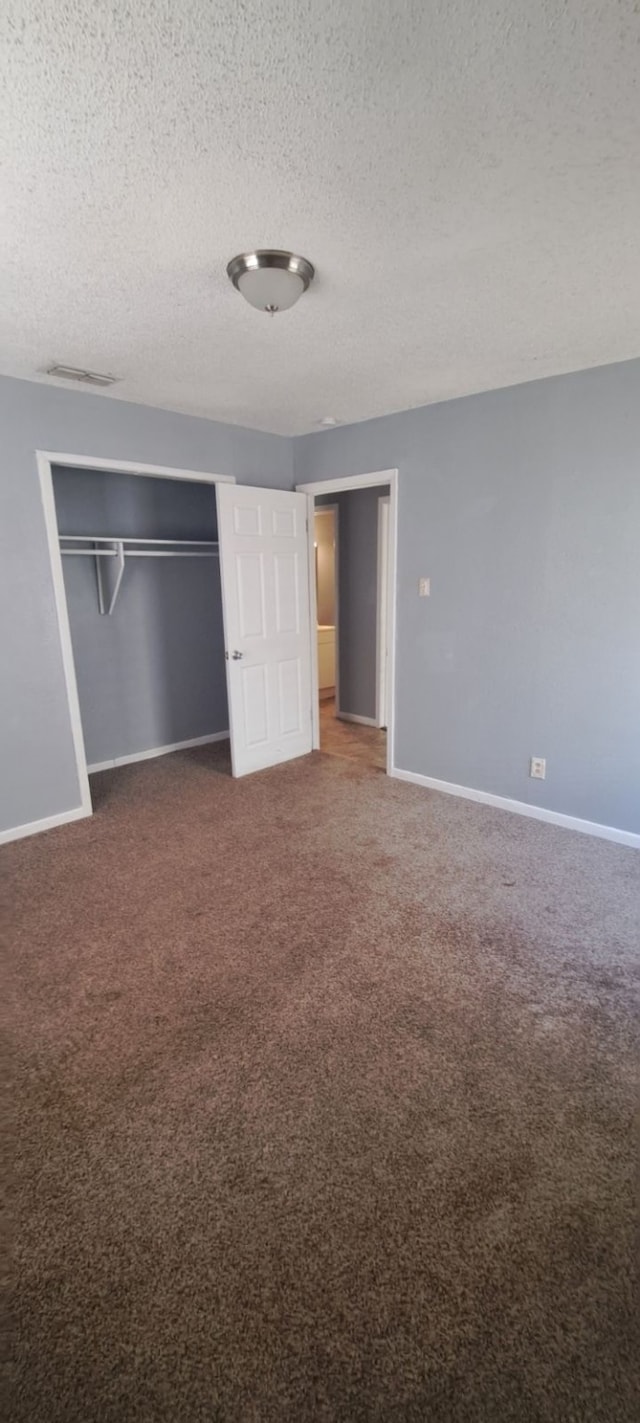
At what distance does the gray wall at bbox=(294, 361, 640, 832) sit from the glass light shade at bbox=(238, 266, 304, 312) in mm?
1681

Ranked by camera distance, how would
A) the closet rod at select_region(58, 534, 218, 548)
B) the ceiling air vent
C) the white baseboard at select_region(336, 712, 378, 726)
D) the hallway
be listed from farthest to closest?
the white baseboard at select_region(336, 712, 378, 726), the hallway, the closet rod at select_region(58, 534, 218, 548), the ceiling air vent

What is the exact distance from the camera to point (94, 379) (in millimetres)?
2982

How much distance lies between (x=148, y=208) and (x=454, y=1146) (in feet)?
8.73

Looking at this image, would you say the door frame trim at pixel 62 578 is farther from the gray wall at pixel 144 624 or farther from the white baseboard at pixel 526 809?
the white baseboard at pixel 526 809

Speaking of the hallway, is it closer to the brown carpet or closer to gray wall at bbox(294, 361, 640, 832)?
gray wall at bbox(294, 361, 640, 832)

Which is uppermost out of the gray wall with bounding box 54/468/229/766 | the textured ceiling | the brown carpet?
the textured ceiling

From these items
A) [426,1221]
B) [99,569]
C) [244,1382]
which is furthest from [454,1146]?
[99,569]

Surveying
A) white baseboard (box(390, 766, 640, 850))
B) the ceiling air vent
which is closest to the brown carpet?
white baseboard (box(390, 766, 640, 850))

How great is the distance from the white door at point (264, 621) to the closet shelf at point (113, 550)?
593 millimetres

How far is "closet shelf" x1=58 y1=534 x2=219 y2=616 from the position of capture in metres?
3.85

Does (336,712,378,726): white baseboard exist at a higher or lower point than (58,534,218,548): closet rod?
lower

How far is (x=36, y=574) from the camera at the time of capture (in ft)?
10.3

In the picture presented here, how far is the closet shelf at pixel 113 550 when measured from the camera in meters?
3.85

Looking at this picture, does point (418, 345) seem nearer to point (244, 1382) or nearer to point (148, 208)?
point (148, 208)
